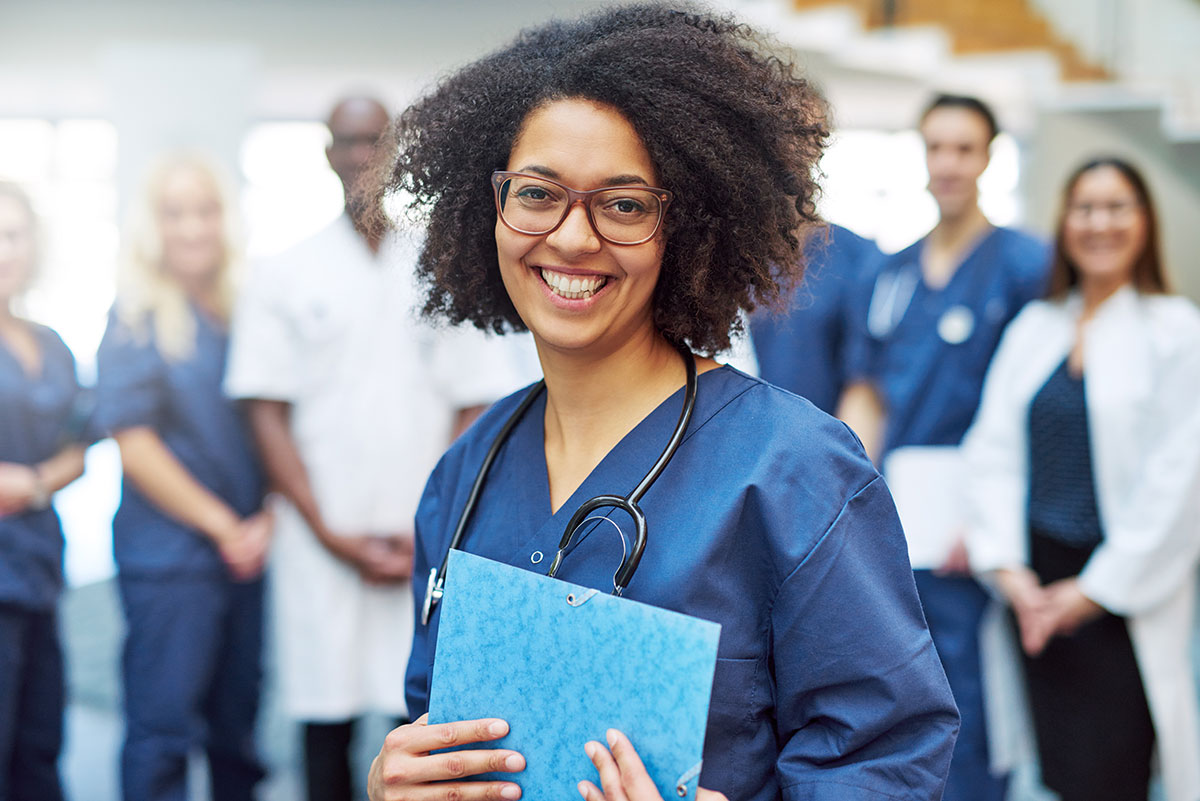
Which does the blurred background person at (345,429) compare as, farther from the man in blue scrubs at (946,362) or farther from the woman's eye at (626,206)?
the woman's eye at (626,206)

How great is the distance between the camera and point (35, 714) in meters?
2.24

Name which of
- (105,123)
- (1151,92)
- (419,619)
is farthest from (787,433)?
(105,123)

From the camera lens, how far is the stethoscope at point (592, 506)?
91 centimetres

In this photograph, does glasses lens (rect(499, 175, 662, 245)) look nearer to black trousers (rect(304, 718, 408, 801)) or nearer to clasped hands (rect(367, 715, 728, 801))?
clasped hands (rect(367, 715, 728, 801))

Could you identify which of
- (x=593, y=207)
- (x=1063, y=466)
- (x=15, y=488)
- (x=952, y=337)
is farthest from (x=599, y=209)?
(x=15, y=488)

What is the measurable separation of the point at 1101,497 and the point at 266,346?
63.1 inches

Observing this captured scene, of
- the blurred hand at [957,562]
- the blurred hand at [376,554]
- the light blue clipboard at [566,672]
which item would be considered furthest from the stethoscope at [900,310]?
the light blue clipboard at [566,672]

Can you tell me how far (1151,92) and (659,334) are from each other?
5.18 metres

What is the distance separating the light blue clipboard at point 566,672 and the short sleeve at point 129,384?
1520mm

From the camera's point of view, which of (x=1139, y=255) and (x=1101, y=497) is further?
(x=1139, y=255)

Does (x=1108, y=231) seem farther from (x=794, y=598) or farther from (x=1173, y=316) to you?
(x=794, y=598)

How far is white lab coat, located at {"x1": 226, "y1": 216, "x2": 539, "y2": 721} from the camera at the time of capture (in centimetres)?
214

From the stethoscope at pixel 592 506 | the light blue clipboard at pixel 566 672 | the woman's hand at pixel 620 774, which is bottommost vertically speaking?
the woman's hand at pixel 620 774

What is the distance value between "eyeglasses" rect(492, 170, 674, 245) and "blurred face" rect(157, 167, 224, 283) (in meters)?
1.62
